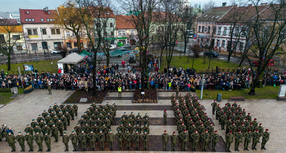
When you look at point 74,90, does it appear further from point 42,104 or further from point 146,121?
point 146,121

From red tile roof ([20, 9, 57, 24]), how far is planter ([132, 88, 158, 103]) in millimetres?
36034

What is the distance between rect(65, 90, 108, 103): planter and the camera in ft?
61.0

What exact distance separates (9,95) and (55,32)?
30.5 metres

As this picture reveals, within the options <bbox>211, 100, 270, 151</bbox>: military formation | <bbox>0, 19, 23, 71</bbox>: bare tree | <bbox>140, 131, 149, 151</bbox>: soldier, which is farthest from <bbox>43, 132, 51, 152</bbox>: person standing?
<bbox>0, 19, 23, 71</bbox>: bare tree

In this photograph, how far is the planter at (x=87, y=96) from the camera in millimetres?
18594

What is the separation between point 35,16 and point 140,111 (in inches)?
1693

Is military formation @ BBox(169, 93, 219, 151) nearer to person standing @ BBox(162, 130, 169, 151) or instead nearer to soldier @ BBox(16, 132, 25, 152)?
person standing @ BBox(162, 130, 169, 151)

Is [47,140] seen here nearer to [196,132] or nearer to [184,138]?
[184,138]

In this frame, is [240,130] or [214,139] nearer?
[214,139]

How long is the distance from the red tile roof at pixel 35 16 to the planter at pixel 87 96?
106 feet

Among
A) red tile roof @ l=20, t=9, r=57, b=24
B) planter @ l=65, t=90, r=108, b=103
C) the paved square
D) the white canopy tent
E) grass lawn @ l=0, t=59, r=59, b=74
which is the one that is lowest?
the paved square

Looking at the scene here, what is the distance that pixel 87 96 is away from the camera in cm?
1961

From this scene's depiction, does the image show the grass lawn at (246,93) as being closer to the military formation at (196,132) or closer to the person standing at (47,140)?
the military formation at (196,132)

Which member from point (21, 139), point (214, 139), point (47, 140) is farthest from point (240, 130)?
point (21, 139)
